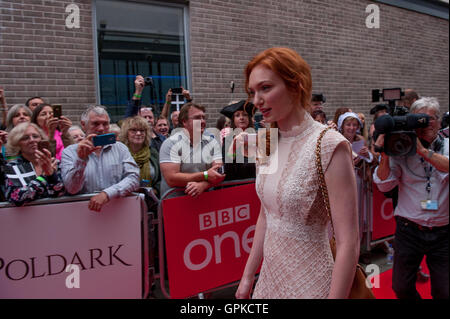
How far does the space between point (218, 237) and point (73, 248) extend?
128 centimetres

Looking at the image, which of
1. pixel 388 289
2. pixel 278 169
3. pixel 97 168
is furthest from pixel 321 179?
pixel 388 289

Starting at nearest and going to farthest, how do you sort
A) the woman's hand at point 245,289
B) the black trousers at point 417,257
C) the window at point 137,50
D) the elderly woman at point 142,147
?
1. the woman's hand at point 245,289
2. the black trousers at point 417,257
3. the elderly woman at point 142,147
4. the window at point 137,50

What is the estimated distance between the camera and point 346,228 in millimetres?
1327

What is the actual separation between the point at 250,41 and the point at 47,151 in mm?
4351

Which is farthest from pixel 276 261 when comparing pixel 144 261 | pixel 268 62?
pixel 144 261

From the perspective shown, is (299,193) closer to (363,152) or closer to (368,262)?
(363,152)

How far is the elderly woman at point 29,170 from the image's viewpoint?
289cm

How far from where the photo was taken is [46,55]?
511 centimetres

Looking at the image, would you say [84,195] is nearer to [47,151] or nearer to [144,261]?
[47,151]

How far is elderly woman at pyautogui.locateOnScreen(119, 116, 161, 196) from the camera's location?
4.04 metres

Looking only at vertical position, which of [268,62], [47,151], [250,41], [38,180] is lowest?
[38,180]

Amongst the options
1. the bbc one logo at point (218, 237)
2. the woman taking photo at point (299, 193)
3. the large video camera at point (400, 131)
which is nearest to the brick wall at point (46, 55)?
the bbc one logo at point (218, 237)

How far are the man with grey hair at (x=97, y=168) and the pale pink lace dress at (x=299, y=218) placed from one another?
1904mm

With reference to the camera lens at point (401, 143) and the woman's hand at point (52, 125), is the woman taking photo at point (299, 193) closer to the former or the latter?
the camera lens at point (401, 143)
